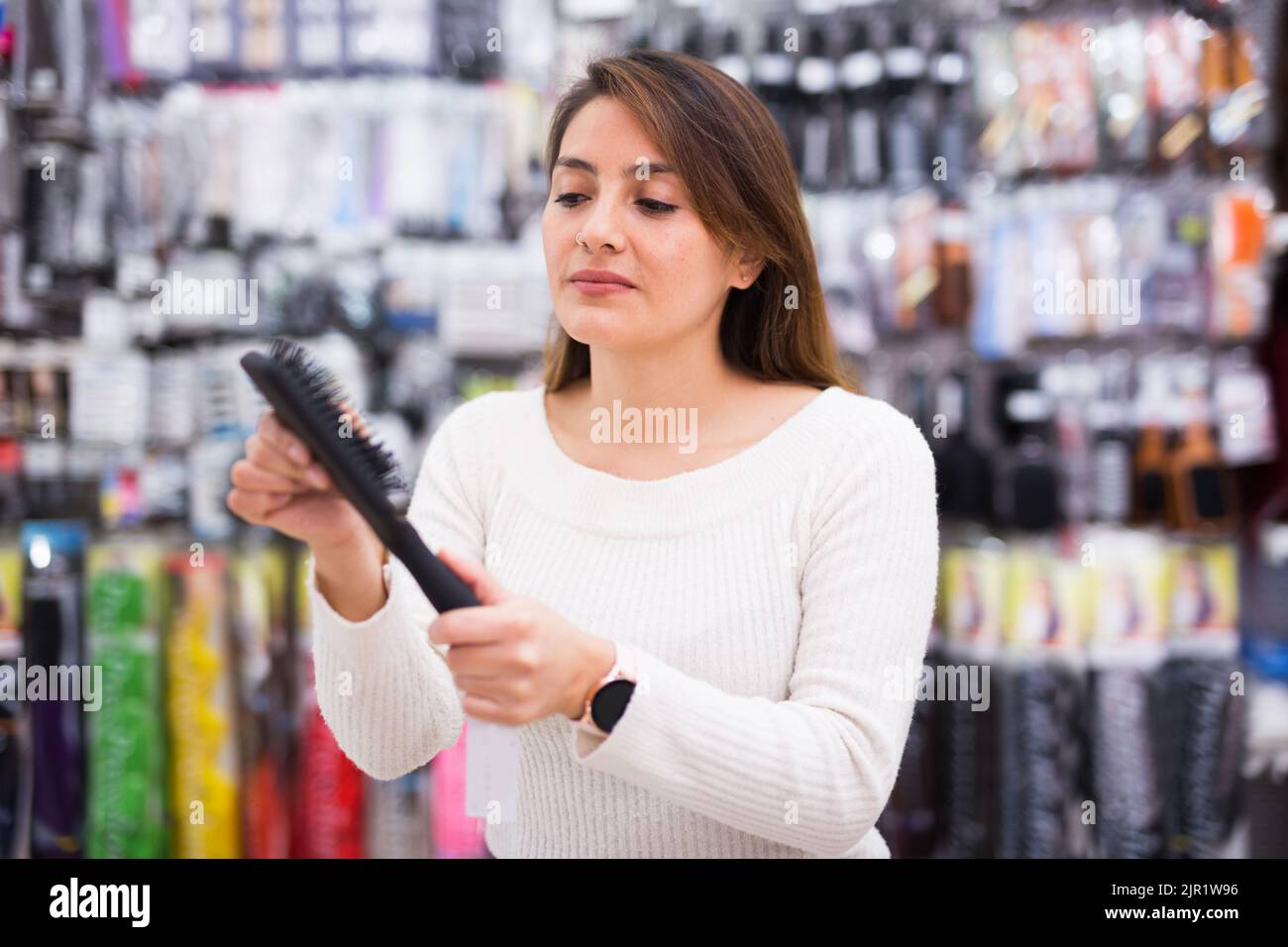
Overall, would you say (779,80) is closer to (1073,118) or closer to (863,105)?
(863,105)

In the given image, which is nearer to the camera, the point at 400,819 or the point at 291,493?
the point at 291,493

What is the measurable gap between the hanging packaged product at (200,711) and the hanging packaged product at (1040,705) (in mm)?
1338

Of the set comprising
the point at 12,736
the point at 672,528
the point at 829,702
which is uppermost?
the point at 672,528

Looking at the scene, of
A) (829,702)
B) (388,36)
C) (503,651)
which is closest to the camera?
(503,651)

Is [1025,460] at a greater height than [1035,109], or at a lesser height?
lesser

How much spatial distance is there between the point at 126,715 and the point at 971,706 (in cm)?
145

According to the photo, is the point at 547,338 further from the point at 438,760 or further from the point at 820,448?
the point at 438,760

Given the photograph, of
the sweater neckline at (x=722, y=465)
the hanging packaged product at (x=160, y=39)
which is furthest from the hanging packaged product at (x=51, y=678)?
the sweater neckline at (x=722, y=465)

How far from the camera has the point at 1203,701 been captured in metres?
1.85

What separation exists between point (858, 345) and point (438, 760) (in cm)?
101

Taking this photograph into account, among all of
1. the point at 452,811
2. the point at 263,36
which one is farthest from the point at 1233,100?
the point at 452,811

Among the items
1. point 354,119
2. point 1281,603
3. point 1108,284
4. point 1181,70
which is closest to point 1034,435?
point 1108,284

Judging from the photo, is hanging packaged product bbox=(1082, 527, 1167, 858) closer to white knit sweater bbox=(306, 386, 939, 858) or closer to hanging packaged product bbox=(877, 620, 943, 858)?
hanging packaged product bbox=(877, 620, 943, 858)

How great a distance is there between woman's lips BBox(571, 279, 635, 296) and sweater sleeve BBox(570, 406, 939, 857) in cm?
22
